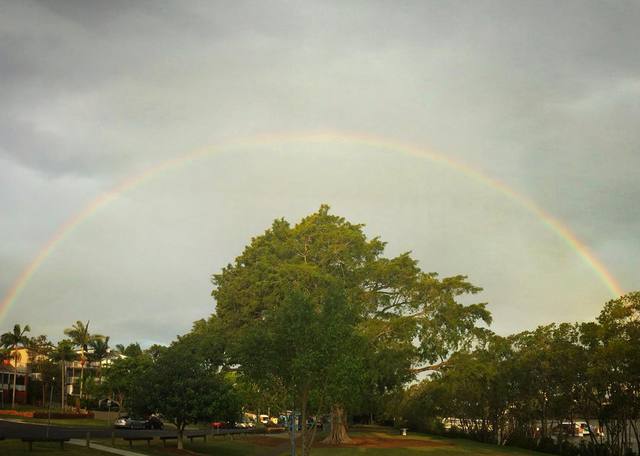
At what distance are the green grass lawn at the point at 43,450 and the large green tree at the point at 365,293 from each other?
63.6ft

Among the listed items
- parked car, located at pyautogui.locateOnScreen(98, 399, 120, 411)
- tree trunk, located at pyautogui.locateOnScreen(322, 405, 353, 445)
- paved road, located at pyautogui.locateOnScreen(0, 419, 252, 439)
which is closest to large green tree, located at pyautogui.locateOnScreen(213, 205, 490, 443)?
tree trunk, located at pyautogui.locateOnScreen(322, 405, 353, 445)

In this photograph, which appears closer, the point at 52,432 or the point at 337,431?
the point at 52,432

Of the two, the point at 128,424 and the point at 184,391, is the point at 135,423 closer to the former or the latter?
the point at 128,424

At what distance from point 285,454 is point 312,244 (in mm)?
30414

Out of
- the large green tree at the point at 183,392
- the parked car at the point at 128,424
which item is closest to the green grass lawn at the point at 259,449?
the large green tree at the point at 183,392

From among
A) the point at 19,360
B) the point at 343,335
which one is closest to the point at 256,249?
the point at 343,335

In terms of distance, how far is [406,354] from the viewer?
62906mm

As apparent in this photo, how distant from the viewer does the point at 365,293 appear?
231 feet

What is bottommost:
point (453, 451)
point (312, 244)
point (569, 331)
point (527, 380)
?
point (453, 451)

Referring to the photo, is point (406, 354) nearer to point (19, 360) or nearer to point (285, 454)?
point (285, 454)

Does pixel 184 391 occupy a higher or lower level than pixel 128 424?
higher

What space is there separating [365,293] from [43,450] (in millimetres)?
39667

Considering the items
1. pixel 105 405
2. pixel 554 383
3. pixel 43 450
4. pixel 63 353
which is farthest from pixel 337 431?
pixel 63 353

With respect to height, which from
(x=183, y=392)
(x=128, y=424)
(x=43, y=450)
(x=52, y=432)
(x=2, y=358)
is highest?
(x=2, y=358)
